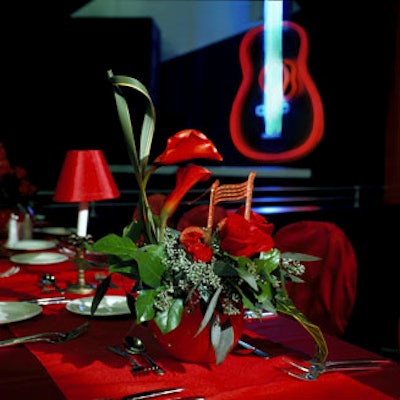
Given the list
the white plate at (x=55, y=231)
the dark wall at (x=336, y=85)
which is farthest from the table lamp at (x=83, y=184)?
the dark wall at (x=336, y=85)

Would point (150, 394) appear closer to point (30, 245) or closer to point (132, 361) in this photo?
point (132, 361)

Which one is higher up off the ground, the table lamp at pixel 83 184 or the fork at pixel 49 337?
the table lamp at pixel 83 184

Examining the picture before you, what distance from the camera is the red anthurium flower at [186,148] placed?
1.03 m

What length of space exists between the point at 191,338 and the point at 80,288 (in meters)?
0.66

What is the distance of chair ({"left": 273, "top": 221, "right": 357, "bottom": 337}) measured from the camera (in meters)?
1.70

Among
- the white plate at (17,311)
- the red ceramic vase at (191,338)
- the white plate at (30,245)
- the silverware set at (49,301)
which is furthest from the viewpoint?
the white plate at (30,245)

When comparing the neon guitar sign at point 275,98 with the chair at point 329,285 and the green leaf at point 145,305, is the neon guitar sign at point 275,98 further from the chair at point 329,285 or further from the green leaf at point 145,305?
the green leaf at point 145,305

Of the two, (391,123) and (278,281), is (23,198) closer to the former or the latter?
(278,281)

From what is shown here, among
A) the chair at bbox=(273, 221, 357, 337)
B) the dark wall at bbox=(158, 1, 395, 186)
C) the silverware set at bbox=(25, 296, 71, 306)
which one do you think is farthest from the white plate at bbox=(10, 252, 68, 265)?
the dark wall at bbox=(158, 1, 395, 186)

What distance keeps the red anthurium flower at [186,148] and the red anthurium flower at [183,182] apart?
3 centimetres

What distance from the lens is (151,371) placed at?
1.05 meters

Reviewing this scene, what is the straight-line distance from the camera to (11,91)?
457 cm

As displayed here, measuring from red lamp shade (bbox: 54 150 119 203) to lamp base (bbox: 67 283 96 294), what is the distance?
23cm

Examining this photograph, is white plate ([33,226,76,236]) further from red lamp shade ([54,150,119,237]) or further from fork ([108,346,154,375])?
fork ([108,346,154,375])
